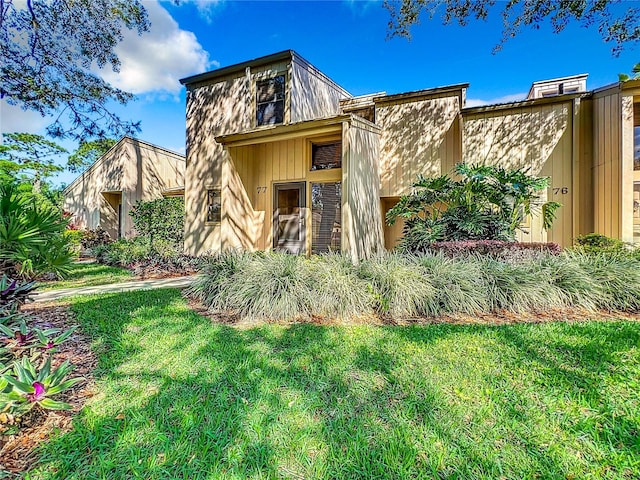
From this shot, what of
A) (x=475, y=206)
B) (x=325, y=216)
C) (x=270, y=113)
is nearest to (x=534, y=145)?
(x=475, y=206)

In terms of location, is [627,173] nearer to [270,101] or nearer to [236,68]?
[270,101]

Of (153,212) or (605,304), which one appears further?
(153,212)

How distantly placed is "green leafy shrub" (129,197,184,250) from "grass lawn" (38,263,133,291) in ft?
4.91

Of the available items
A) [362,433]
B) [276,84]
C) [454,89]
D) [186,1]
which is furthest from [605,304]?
[186,1]

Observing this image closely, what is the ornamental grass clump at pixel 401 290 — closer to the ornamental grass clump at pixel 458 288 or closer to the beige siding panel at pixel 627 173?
the ornamental grass clump at pixel 458 288

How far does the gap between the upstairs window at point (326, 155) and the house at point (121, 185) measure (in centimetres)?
754

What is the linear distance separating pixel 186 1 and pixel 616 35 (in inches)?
398

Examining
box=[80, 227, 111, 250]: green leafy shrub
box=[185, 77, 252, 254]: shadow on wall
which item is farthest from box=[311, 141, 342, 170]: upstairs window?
box=[80, 227, 111, 250]: green leafy shrub

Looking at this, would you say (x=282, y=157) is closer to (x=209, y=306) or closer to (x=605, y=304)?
(x=209, y=306)

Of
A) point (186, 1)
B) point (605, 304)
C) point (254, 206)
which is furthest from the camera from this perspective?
point (254, 206)

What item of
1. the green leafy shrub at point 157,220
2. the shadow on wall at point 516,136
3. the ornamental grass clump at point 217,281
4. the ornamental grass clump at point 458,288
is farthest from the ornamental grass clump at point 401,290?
the green leafy shrub at point 157,220

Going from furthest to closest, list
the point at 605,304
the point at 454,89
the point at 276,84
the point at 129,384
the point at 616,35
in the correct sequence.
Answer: the point at 276,84, the point at 454,89, the point at 616,35, the point at 605,304, the point at 129,384

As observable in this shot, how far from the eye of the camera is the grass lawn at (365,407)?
187 cm

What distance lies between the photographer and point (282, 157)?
10000 mm
